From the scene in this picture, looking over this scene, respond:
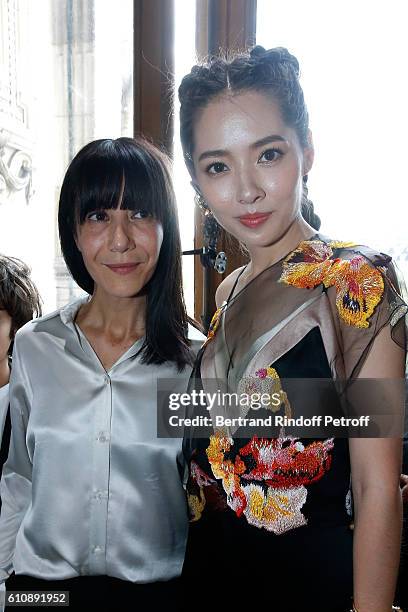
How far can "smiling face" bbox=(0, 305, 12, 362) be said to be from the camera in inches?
52.1

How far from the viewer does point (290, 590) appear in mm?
897

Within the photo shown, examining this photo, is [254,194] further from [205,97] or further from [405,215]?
[405,215]

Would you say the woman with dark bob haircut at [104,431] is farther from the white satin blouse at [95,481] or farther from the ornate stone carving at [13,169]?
the ornate stone carving at [13,169]

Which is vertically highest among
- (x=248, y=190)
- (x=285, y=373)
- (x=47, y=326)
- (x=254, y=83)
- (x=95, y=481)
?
(x=254, y=83)

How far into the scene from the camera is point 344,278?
2.81 ft

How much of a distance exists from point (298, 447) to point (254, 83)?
0.64m

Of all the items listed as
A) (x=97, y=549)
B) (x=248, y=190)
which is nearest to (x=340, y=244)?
(x=248, y=190)

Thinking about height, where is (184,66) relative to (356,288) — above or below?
above

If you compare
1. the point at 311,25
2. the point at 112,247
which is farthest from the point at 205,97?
the point at 311,25

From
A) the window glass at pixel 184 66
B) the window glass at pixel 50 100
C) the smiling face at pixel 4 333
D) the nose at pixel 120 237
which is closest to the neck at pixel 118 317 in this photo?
the nose at pixel 120 237

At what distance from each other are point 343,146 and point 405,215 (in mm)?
320

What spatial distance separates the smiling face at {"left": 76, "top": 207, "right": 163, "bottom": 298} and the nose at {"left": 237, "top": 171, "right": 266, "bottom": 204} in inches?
9.4

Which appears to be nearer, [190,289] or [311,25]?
[311,25]

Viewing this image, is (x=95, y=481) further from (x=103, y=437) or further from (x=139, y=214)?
(x=139, y=214)
